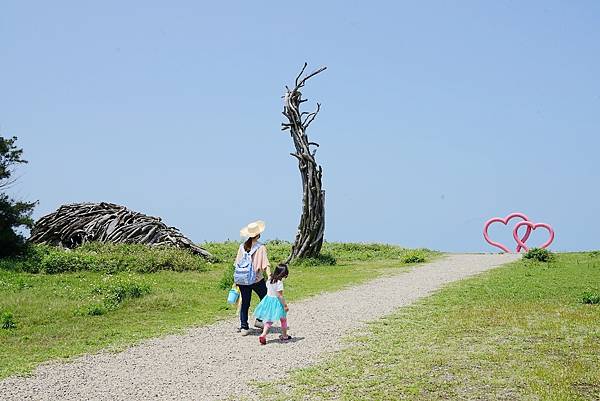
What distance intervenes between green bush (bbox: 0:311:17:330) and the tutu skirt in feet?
13.6

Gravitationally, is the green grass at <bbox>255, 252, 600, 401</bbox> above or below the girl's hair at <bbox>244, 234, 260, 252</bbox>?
below

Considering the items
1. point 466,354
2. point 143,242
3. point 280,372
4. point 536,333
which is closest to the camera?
point 280,372

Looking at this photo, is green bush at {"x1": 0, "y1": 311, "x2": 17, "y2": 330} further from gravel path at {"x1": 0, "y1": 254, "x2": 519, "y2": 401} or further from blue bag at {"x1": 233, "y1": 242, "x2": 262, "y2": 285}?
blue bag at {"x1": 233, "y1": 242, "x2": 262, "y2": 285}

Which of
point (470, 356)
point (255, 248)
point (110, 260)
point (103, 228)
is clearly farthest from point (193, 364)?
point (103, 228)

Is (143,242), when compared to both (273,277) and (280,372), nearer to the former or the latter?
(273,277)

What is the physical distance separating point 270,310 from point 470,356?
8.98 ft

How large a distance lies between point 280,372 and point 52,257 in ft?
42.6

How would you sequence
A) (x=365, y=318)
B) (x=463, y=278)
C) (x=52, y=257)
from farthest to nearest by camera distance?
(x=52, y=257) → (x=463, y=278) → (x=365, y=318)

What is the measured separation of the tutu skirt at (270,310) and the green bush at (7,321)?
4157 mm

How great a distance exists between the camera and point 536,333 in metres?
9.07

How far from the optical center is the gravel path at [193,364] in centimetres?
681

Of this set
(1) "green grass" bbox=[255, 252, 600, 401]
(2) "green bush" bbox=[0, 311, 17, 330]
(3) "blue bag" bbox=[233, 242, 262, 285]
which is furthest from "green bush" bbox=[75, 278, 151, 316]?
(1) "green grass" bbox=[255, 252, 600, 401]

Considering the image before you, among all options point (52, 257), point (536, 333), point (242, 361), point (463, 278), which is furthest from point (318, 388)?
point (52, 257)

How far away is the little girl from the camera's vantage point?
907cm
